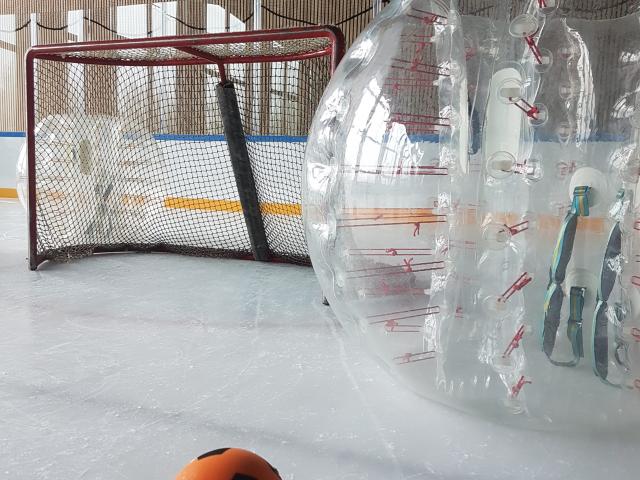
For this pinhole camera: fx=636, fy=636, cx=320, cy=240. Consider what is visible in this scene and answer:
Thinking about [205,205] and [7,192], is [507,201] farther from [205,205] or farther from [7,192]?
[7,192]

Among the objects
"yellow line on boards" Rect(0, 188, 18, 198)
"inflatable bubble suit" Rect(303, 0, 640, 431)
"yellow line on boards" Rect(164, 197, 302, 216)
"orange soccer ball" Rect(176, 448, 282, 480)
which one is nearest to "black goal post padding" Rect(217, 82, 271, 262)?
"yellow line on boards" Rect(164, 197, 302, 216)

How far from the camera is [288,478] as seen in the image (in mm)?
882

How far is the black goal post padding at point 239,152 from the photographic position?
2.67 m

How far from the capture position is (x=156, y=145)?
3473mm

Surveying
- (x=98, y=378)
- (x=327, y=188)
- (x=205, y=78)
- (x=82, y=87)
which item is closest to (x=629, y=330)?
(x=327, y=188)

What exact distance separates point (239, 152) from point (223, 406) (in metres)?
1.71

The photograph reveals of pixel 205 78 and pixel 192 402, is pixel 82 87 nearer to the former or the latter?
pixel 205 78

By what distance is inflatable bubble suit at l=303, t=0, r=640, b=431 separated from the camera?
37.6 inches

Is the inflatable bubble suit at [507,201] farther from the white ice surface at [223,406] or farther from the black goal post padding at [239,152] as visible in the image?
the black goal post padding at [239,152]

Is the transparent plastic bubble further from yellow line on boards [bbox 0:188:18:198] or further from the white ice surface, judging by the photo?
yellow line on boards [bbox 0:188:18:198]

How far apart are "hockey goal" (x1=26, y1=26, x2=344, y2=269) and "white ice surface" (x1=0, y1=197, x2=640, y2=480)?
2.89 feet

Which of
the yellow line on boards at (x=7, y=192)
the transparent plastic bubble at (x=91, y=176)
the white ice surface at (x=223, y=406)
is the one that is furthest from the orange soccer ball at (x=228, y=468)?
the yellow line on boards at (x=7, y=192)

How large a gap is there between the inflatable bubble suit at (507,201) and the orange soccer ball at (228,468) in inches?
17.6

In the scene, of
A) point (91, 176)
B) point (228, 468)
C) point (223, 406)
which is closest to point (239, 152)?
point (91, 176)
